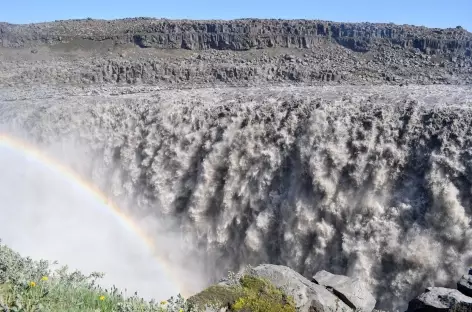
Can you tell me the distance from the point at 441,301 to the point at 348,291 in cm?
203

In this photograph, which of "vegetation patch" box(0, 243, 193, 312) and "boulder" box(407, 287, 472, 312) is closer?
"vegetation patch" box(0, 243, 193, 312)

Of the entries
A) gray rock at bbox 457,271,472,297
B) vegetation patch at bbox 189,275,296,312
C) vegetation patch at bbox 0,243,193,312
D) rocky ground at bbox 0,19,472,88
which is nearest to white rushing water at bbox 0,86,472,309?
gray rock at bbox 457,271,472,297

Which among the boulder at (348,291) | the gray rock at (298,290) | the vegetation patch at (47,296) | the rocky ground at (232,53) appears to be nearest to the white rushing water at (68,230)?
the boulder at (348,291)

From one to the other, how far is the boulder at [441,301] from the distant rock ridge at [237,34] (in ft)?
74.5

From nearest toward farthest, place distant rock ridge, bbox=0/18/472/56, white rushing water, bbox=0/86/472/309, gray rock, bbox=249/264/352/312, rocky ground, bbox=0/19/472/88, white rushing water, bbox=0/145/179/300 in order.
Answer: gray rock, bbox=249/264/352/312
white rushing water, bbox=0/86/472/309
white rushing water, bbox=0/145/179/300
rocky ground, bbox=0/19/472/88
distant rock ridge, bbox=0/18/472/56

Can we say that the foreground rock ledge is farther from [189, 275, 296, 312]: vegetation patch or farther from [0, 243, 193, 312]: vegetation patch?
[0, 243, 193, 312]: vegetation patch

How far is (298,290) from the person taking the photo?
328 inches

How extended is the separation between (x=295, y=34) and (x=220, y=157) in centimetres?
2002

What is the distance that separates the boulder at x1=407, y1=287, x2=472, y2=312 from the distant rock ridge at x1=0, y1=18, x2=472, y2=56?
22.7m

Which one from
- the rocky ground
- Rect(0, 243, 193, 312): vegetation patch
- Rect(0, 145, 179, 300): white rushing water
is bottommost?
Rect(0, 243, 193, 312): vegetation patch

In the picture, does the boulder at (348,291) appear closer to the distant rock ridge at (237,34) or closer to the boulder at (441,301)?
the boulder at (441,301)

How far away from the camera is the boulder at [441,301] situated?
26.2 feet

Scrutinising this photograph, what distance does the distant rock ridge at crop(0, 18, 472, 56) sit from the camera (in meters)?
29.9

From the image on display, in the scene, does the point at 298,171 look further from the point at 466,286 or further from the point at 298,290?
the point at 298,290
